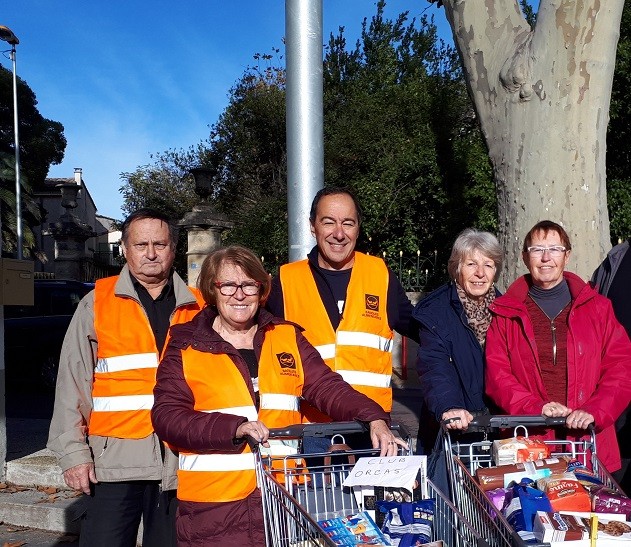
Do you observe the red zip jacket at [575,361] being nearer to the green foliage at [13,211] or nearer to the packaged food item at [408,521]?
the packaged food item at [408,521]

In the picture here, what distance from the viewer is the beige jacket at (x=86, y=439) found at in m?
3.22

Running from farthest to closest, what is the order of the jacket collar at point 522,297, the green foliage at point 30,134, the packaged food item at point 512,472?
1. the green foliage at point 30,134
2. the jacket collar at point 522,297
3. the packaged food item at point 512,472

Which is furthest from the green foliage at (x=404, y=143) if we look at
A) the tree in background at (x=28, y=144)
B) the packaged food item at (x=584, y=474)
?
the tree in background at (x=28, y=144)

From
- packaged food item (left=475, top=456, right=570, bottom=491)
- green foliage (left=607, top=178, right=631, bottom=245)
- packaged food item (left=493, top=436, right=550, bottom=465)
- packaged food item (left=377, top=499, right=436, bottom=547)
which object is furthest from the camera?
green foliage (left=607, top=178, right=631, bottom=245)

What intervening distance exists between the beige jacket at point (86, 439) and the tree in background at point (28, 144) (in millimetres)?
36114

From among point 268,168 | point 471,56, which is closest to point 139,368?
point 471,56

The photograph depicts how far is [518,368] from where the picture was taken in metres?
3.35

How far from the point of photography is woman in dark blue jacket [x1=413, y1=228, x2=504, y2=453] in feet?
11.4

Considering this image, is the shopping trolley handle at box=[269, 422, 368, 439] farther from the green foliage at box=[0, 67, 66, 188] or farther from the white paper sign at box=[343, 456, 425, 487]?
the green foliage at box=[0, 67, 66, 188]

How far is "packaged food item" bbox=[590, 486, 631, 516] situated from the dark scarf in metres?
1.17

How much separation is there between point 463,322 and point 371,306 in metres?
0.47

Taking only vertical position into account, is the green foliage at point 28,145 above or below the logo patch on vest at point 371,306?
above

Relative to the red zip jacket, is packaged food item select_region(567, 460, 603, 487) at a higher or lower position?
lower

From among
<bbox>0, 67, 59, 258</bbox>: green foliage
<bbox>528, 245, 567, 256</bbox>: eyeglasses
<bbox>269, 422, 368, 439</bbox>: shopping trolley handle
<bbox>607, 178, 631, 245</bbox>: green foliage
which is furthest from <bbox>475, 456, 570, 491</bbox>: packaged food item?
<bbox>0, 67, 59, 258</bbox>: green foliage
